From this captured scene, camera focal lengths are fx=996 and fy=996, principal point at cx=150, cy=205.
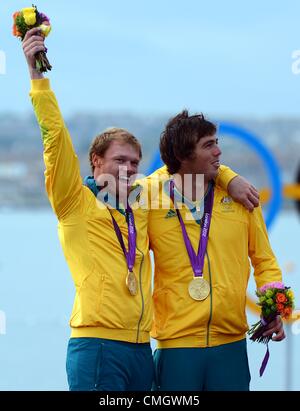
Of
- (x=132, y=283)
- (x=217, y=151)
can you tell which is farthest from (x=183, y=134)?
(x=132, y=283)

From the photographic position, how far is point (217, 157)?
435cm

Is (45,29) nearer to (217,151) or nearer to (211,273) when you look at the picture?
(217,151)

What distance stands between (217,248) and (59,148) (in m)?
0.82

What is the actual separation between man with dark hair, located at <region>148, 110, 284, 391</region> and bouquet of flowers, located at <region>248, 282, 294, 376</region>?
34mm

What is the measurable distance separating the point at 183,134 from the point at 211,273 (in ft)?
2.02

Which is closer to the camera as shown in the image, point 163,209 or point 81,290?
point 81,290

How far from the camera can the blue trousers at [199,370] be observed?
4195mm

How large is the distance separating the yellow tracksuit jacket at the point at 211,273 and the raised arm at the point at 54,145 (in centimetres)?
42

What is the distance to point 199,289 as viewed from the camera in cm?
421

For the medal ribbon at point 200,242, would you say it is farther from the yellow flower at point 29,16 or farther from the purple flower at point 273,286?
the yellow flower at point 29,16

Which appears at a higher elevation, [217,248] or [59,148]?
[59,148]
